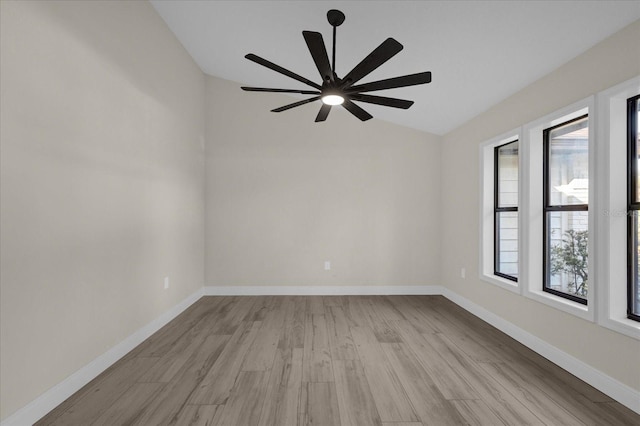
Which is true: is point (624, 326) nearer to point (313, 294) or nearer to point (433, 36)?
point (433, 36)

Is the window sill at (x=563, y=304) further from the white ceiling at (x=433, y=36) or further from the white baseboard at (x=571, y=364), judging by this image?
the white ceiling at (x=433, y=36)

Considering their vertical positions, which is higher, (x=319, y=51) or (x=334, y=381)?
(x=319, y=51)

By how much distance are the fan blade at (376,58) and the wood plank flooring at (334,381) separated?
2104mm

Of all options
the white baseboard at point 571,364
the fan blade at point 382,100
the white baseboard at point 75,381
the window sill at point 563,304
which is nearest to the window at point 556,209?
the window sill at point 563,304

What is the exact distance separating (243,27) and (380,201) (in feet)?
9.48

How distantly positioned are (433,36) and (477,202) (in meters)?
2.06

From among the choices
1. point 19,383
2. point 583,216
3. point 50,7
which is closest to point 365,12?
point 50,7

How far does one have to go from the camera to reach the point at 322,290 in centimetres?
470

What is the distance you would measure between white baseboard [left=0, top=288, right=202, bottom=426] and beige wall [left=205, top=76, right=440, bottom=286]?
171 cm

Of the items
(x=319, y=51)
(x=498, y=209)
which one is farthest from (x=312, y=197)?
(x=319, y=51)

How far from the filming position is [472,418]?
183cm

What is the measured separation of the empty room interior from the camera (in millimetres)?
1877

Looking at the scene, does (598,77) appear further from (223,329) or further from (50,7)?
(223,329)

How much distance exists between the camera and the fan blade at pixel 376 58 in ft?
5.70
